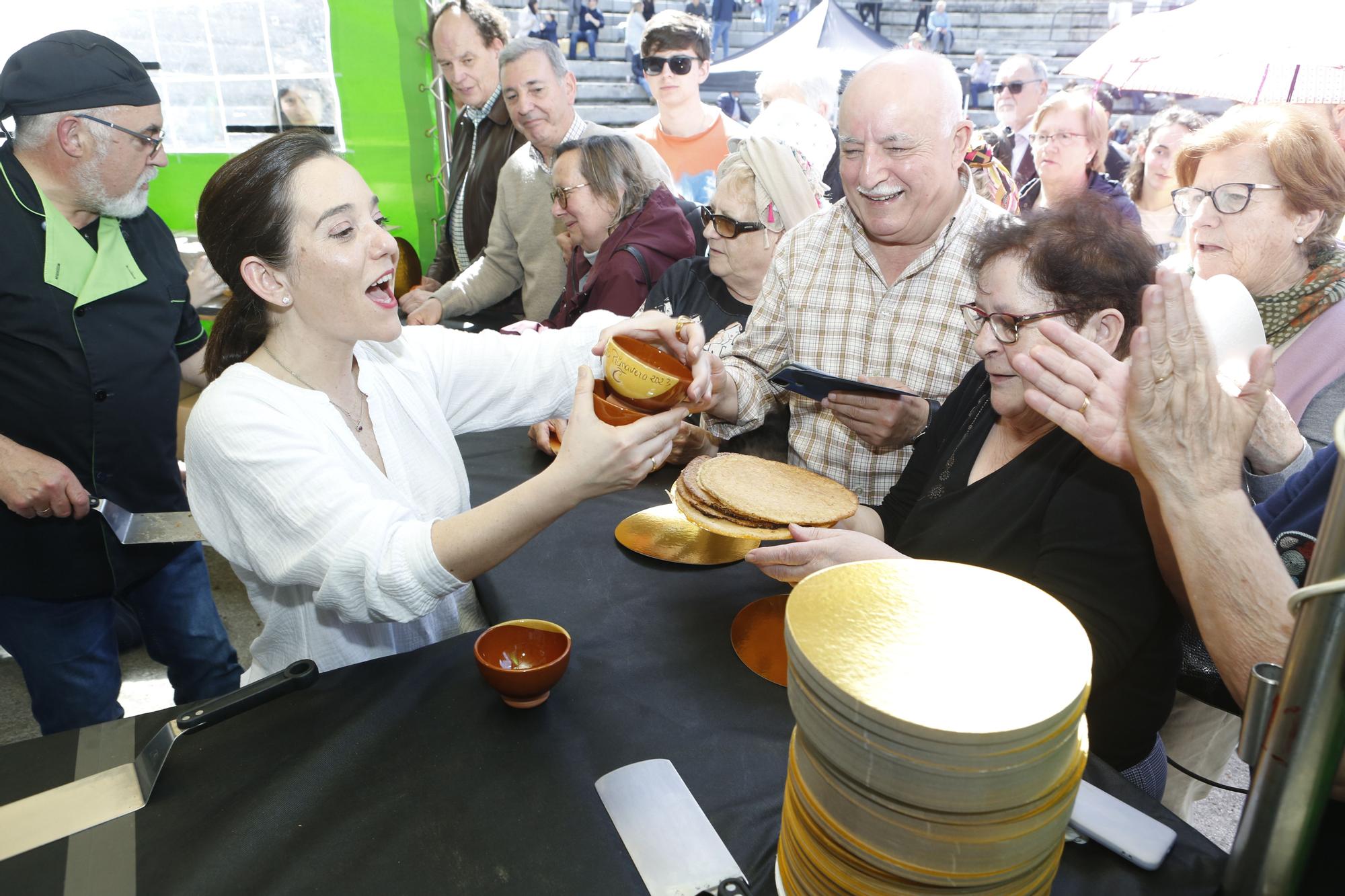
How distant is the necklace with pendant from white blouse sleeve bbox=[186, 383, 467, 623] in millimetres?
169

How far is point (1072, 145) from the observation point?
15.3 ft

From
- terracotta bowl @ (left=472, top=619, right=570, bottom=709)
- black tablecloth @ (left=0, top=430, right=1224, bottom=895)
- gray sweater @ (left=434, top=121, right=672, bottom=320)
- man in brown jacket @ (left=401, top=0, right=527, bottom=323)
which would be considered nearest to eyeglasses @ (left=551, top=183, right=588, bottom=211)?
gray sweater @ (left=434, top=121, right=672, bottom=320)

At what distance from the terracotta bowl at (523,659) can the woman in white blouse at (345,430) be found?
0.13 meters

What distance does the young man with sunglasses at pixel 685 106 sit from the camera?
493 centimetres

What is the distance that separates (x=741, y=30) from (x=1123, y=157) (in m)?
14.5

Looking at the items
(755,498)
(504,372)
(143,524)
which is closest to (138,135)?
(143,524)

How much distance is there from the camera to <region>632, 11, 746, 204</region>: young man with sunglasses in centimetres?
493

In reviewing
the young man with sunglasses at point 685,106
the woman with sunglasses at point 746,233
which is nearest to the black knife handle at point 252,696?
the woman with sunglasses at point 746,233

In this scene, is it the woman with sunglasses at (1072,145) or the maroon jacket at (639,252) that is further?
the woman with sunglasses at (1072,145)

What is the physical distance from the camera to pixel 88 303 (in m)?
2.27

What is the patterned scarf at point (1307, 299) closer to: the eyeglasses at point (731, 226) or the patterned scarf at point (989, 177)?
the eyeglasses at point (731, 226)

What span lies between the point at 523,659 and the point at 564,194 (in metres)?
2.60

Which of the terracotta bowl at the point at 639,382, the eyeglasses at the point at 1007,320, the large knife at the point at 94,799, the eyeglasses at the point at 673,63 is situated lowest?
the large knife at the point at 94,799

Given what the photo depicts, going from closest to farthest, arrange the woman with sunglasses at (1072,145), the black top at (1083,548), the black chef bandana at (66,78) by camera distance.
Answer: the black top at (1083,548) → the black chef bandana at (66,78) → the woman with sunglasses at (1072,145)
